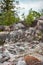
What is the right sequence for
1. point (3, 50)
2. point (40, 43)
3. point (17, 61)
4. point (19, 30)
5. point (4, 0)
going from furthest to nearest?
1. point (4, 0)
2. point (19, 30)
3. point (40, 43)
4. point (3, 50)
5. point (17, 61)

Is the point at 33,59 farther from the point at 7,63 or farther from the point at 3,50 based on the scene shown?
the point at 3,50

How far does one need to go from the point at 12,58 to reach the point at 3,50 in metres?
0.84

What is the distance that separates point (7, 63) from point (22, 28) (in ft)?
14.1

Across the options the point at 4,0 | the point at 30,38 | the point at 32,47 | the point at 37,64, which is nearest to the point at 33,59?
the point at 37,64

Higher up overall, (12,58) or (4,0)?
(12,58)

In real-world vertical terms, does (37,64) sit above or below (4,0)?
above

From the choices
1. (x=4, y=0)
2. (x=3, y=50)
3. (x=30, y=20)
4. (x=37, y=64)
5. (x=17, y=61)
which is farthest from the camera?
(x=4, y=0)

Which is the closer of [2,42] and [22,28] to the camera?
[2,42]

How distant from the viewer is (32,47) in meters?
8.57

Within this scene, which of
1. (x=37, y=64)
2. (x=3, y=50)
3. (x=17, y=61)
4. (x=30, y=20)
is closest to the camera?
(x=37, y=64)

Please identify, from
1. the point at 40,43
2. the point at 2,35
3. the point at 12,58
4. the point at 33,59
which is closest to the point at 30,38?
the point at 40,43

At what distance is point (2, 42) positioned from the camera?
10.2 m

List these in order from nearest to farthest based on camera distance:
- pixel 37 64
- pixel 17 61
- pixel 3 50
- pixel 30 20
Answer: pixel 37 64 → pixel 17 61 → pixel 3 50 → pixel 30 20

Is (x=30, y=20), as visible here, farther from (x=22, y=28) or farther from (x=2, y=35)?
(x=2, y=35)
